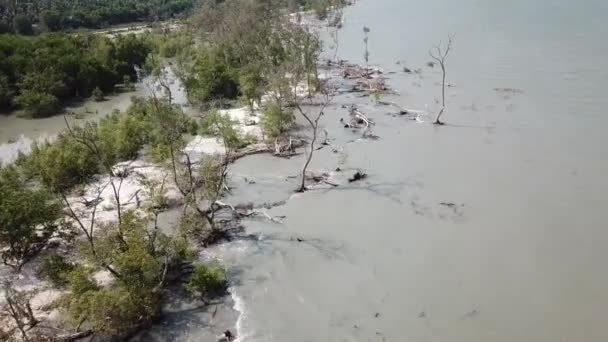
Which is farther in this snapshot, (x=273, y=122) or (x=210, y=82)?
(x=210, y=82)

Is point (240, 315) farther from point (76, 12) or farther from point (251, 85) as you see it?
point (76, 12)

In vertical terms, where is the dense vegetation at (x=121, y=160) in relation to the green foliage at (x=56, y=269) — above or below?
above

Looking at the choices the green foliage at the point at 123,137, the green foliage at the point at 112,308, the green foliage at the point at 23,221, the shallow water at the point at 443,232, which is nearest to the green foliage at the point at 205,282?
the shallow water at the point at 443,232

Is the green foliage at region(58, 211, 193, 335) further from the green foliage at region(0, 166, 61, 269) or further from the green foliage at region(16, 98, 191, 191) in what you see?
the green foliage at region(16, 98, 191, 191)

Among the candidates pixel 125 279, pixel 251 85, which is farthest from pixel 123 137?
pixel 125 279

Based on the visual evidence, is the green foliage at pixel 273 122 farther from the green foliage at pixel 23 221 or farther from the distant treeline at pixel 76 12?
the distant treeline at pixel 76 12

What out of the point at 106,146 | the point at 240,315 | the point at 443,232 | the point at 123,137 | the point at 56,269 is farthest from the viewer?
the point at 123,137
